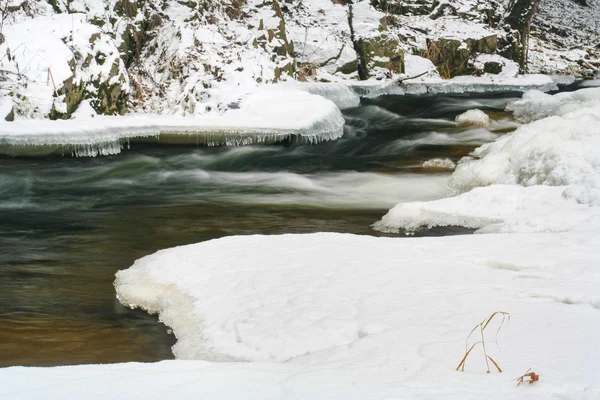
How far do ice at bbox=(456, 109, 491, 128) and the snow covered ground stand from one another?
5.75 metres

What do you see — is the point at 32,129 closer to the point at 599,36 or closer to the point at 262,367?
the point at 262,367

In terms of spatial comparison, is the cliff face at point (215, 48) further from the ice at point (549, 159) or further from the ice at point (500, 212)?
the ice at point (500, 212)

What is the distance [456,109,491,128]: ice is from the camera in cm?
1091

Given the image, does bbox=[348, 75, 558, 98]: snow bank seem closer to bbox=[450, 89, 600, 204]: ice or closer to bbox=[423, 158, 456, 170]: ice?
bbox=[423, 158, 456, 170]: ice

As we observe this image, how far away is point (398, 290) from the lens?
120 inches

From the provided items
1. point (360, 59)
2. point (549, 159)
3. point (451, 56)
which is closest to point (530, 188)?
point (549, 159)

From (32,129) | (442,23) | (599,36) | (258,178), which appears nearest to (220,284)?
(258,178)

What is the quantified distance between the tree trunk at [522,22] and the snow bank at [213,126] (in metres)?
9.19

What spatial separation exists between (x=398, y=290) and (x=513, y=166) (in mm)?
3627

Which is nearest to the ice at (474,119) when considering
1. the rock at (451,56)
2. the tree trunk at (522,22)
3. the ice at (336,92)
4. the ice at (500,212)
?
the ice at (336,92)

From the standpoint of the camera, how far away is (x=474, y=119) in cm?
1102

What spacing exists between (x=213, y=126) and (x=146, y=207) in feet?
8.67

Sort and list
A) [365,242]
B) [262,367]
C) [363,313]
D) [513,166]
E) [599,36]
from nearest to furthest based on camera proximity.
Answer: [262,367], [363,313], [365,242], [513,166], [599,36]

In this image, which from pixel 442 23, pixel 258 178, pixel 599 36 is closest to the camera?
pixel 258 178
